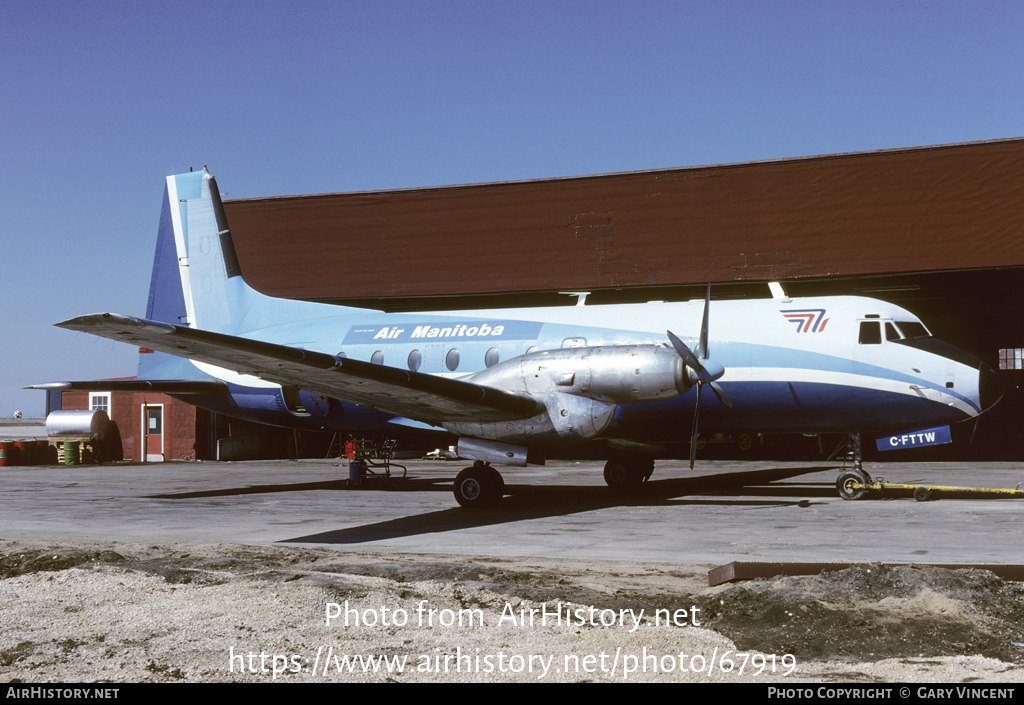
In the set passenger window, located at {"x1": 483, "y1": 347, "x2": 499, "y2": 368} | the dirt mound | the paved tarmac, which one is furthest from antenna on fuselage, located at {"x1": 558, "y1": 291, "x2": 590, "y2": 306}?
the dirt mound

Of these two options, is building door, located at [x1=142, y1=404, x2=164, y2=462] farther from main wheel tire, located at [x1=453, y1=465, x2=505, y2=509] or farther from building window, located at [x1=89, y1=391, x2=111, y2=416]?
main wheel tire, located at [x1=453, y1=465, x2=505, y2=509]

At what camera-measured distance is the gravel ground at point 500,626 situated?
5.53 m

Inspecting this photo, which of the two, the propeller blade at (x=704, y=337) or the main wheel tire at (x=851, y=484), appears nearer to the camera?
the propeller blade at (x=704, y=337)

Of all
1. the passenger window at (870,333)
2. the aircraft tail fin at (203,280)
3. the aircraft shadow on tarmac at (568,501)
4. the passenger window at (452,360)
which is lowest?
the aircraft shadow on tarmac at (568,501)

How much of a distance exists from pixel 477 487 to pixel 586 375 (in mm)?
3047

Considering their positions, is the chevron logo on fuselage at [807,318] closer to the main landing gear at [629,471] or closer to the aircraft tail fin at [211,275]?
the main landing gear at [629,471]

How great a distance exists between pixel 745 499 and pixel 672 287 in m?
12.1

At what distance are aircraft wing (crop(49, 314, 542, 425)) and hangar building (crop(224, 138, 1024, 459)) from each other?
14.0m

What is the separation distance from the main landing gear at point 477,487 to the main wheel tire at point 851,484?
6430mm

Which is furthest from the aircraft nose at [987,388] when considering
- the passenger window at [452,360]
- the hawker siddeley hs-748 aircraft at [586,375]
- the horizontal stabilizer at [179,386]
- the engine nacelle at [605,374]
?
the horizontal stabilizer at [179,386]

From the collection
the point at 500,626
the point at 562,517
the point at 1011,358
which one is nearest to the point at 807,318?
the point at 562,517

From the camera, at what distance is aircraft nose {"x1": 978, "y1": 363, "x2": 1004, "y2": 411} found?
15195mm
